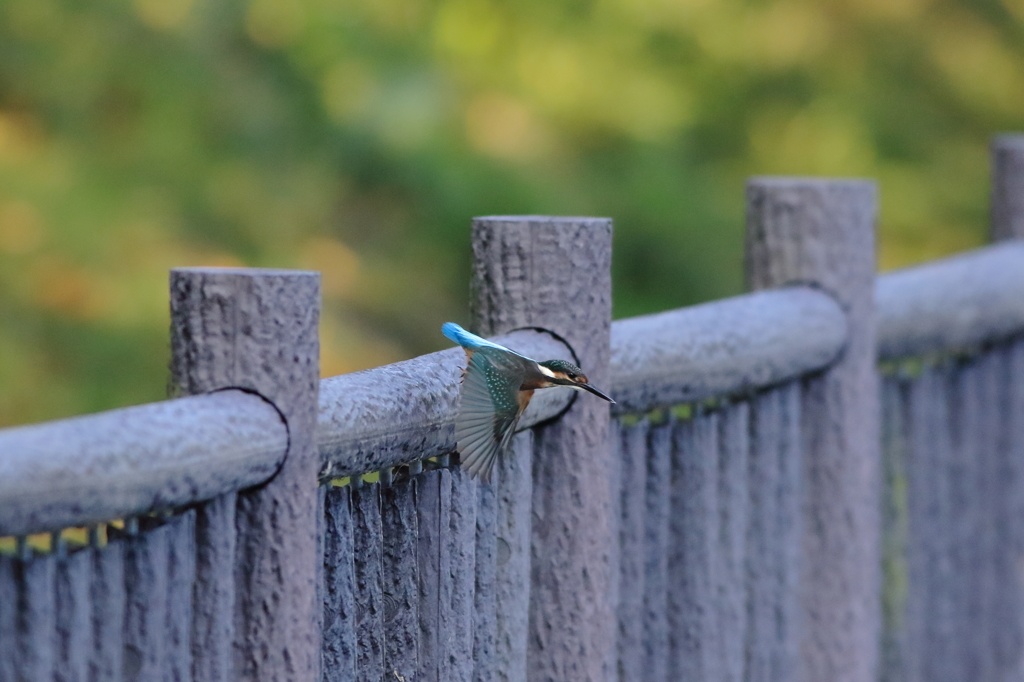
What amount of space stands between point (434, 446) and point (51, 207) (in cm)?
240

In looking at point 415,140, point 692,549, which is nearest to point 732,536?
point 692,549

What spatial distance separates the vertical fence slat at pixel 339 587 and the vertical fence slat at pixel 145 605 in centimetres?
16

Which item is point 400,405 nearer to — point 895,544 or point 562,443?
point 562,443

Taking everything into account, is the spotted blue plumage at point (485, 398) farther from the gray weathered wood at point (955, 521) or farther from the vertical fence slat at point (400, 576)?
the gray weathered wood at point (955, 521)

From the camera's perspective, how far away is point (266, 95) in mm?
3588

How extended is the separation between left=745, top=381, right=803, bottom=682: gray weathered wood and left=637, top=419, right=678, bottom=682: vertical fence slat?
0.53 ft

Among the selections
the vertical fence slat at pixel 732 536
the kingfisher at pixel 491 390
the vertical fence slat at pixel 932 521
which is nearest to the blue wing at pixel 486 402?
the kingfisher at pixel 491 390

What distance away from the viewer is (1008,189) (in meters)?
2.10

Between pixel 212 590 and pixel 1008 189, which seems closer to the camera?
pixel 212 590

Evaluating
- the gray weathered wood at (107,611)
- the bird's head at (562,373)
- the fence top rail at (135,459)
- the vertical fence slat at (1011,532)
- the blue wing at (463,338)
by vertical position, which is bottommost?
the vertical fence slat at (1011,532)

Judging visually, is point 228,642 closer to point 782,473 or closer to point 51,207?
point 782,473

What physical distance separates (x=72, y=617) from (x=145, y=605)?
0.05m

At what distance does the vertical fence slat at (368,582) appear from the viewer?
0.92 m

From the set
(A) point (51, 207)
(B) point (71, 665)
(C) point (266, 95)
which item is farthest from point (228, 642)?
(C) point (266, 95)
